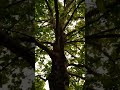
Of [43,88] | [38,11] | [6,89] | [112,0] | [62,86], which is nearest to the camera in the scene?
[62,86]

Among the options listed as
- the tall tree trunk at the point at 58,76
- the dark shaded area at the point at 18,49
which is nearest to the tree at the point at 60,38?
the tall tree trunk at the point at 58,76

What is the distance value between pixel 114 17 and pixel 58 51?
2247 mm

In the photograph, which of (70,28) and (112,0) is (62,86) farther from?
(70,28)

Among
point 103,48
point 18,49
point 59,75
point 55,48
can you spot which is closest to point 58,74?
point 59,75

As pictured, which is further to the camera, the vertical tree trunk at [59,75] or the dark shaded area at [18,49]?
the dark shaded area at [18,49]

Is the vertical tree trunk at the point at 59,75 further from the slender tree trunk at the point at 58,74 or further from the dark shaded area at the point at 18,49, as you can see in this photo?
the dark shaded area at the point at 18,49

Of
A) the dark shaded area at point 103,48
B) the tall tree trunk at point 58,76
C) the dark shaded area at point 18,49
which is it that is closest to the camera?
the dark shaded area at point 103,48

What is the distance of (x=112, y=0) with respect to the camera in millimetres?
7348

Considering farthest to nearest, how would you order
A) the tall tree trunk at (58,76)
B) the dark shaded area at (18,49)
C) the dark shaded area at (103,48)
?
the dark shaded area at (18,49), the tall tree trunk at (58,76), the dark shaded area at (103,48)

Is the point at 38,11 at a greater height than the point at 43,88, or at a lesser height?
greater

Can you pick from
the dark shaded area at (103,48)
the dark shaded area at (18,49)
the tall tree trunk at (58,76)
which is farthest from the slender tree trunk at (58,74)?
the dark shaded area at (18,49)

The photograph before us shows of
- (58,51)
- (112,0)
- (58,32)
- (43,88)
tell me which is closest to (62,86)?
(58,51)

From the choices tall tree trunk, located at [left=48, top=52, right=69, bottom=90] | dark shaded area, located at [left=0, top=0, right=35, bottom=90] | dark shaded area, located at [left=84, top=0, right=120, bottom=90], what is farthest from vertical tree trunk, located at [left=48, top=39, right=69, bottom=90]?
dark shaded area, located at [left=0, top=0, right=35, bottom=90]

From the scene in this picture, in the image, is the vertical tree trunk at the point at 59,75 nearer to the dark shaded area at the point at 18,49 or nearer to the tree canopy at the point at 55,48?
the tree canopy at the point at 55,48
